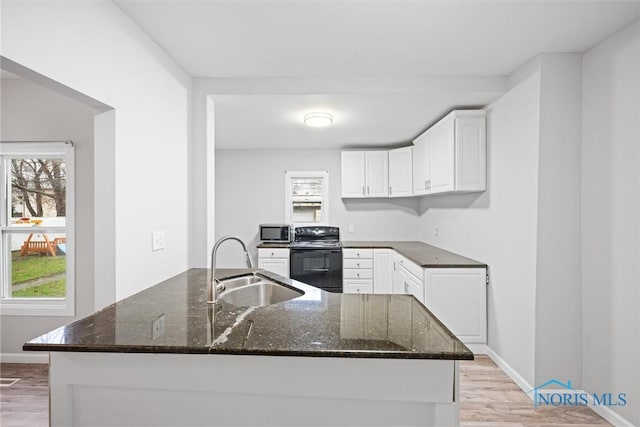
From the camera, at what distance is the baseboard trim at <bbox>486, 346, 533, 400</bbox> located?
226cm

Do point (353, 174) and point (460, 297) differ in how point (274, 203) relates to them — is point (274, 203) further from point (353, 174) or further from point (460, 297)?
point (460, 297)

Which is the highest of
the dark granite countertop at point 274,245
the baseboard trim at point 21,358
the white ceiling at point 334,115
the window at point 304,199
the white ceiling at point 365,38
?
the white ceiling at point 365,38

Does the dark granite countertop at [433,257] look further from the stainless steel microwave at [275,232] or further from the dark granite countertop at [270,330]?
the dark granite countertop at [270,330]

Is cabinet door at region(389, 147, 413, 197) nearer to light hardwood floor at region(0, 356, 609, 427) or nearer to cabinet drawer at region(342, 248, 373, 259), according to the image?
cabinet drawer at region(342, 248, 373, 259)

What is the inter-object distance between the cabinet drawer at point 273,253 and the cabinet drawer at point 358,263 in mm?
797

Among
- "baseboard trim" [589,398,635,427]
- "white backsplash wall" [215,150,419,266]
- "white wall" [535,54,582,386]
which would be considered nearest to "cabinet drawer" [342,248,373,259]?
"white backsplash wall" [215,150,419,266]

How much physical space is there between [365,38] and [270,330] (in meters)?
1.80

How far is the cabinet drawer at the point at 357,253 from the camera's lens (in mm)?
4082

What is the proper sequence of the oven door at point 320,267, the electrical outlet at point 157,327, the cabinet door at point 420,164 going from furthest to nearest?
the oven door at point 320,267
the cabinet door at point 420,164
the electrical outlet at point 157,327

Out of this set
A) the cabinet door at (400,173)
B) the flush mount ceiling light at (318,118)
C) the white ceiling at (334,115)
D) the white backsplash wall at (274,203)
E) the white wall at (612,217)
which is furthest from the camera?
the white backsplash wall at (274,203)

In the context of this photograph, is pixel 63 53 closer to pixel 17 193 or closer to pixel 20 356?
pixel 17 193

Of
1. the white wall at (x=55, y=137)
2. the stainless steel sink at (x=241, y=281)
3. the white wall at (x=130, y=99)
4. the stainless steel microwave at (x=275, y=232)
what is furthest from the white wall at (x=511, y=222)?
the white wall at (x=55, y=137)

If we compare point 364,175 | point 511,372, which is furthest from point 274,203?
point 511,372

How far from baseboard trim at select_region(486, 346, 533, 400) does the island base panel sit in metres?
1.76
